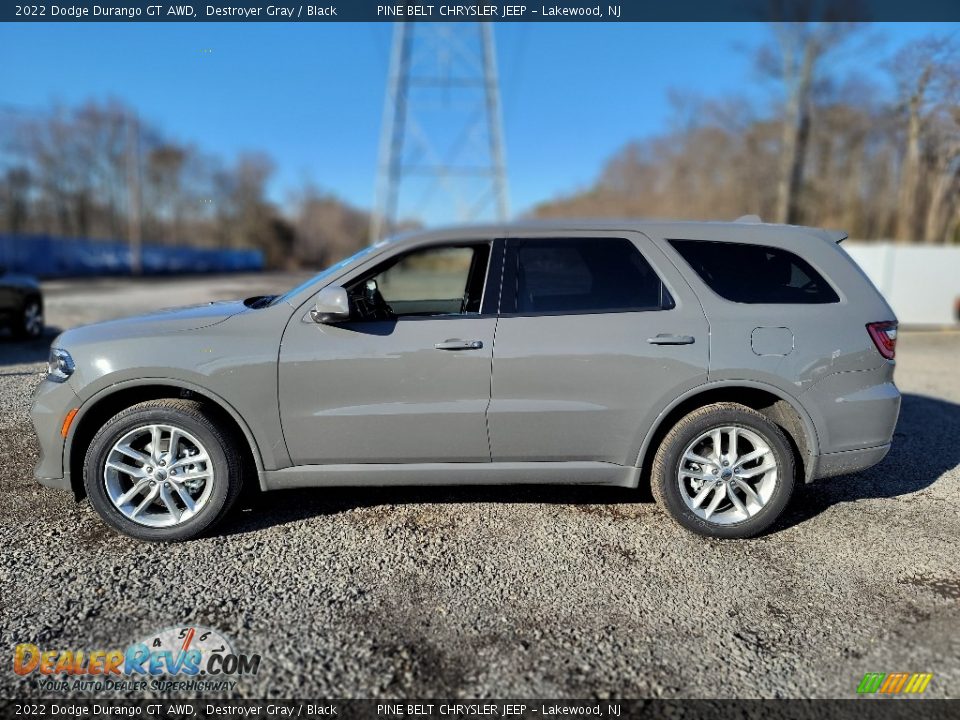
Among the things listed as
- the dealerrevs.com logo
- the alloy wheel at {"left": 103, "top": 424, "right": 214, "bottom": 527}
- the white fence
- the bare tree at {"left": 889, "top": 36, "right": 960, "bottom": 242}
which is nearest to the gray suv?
the alloy wheel at {"left": 103, "top": 424, "right": 214, "bottom": 527}

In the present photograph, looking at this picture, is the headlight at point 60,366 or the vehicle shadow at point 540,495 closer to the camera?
the headlight at point 60,366

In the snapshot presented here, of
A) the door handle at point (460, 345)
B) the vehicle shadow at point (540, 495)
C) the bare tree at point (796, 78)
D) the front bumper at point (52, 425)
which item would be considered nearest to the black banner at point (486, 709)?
the vehicle shadow at point (540, 495)

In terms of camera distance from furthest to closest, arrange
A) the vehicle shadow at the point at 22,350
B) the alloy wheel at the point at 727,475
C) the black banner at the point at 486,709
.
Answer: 1. the vehicle shadow at the point at 22,350
2. the alloy wheel at the point at 727,475
3. the black banner at the point at 486,709

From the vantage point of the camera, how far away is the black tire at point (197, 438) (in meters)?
3.15

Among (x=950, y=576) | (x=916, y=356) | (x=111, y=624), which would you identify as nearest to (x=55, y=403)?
(x=111, y=624)

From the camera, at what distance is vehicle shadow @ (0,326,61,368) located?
7.82 m

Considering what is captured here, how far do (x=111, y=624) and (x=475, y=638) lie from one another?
157 centimetres

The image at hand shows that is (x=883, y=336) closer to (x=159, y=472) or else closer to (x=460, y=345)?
(x=460, y=345)

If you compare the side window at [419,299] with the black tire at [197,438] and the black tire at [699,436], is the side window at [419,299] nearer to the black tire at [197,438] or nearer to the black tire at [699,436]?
the black tire at [197,438]

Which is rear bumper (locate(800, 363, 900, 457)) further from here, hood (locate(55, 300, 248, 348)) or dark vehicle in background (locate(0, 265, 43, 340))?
dark vehicle in background (locate(0, 265, 43, 340))

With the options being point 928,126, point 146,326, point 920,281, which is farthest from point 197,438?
point 920,281

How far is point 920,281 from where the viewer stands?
13.2 meters

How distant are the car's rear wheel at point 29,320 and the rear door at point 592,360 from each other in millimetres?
9467

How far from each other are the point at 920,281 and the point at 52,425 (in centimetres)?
1590
